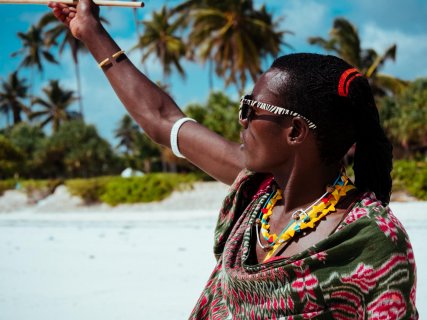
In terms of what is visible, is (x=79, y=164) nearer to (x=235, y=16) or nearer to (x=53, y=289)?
(x=235, y=16)

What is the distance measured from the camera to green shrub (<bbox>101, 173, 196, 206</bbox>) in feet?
68.0

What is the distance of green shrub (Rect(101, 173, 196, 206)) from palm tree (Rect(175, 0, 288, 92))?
39.2 ft

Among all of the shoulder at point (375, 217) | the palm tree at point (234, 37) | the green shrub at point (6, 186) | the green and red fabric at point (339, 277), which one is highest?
the palm tree at point (234, 37)

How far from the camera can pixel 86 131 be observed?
135ft

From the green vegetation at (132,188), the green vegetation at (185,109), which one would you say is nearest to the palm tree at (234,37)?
the green vegetation at (185,109)

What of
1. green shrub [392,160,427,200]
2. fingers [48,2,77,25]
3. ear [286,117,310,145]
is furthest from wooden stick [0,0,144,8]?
green shrub [392,160,427,200]

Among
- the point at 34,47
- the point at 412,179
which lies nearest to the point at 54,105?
the point at 34,47

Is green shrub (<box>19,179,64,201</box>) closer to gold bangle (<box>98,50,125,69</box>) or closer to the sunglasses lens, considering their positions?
gold bangle (<box>98,50,125,69</box>)

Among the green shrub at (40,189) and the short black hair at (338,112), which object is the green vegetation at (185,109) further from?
the short black hair at (338,112)

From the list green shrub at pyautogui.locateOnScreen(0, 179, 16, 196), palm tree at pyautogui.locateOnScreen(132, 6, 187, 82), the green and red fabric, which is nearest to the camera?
the green and red fabric

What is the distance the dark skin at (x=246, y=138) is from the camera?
4.99 feet

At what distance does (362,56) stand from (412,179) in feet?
61.9

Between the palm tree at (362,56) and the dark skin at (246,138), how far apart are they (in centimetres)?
3012

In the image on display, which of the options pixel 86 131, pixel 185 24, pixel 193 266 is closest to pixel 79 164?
pixel 86 131
